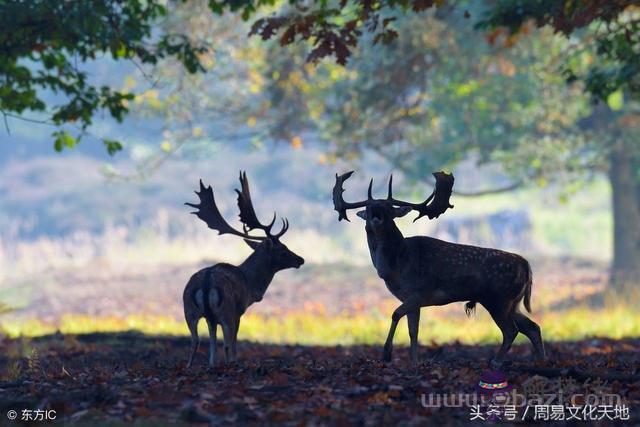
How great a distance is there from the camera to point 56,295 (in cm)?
3008

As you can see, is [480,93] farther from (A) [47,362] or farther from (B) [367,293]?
(A) [47,362]

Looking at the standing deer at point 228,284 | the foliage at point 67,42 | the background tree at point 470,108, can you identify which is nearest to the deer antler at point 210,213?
the standing deer at point 228,284

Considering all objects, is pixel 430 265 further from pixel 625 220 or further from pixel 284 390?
pixel 625 220

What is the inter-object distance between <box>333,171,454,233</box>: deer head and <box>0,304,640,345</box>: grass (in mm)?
7451

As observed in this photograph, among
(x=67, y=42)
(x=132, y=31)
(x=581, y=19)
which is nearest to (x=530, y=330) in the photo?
(x=581, y=19)

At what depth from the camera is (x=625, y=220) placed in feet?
94.4

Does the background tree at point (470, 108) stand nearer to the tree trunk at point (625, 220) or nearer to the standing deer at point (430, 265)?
the tree trunk at point (625, 220)

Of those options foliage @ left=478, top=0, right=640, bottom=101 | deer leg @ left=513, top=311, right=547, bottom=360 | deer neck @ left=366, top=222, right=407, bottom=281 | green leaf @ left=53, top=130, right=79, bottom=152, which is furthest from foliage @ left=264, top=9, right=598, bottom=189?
deer neck @ left=366, top=222, right=407, bottom=281

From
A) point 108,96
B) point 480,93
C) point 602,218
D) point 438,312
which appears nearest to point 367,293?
point 438,312

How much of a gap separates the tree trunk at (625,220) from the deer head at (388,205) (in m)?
16.8

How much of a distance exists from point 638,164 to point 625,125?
2.56 metres

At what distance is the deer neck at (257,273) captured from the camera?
12711 mm

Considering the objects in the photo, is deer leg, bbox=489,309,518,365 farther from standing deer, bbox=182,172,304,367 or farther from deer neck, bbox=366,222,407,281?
standing deer, bbox=182,172,304,367

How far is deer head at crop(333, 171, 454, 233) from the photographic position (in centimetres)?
1191
